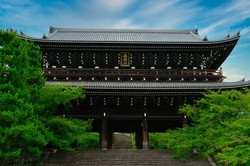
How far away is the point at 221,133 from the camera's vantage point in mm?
13703

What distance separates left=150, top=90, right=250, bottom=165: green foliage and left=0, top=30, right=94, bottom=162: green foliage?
18.1 feet

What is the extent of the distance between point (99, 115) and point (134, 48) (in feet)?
18.4

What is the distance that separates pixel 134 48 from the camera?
2089 centimetres

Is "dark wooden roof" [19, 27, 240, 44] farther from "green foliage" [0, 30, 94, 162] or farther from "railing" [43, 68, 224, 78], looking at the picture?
"green foliage" [0, 30, 94, 162]

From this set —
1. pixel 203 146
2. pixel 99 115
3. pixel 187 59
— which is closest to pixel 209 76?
pixel 187 59

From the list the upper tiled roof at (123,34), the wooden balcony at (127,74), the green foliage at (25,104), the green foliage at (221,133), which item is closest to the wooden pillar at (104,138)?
the green foliage at (25,104)

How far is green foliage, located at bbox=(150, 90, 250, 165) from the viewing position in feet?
39.2

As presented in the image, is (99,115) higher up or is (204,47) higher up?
(204,47)

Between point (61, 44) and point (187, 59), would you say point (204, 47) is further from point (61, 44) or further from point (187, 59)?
point (61, 44)

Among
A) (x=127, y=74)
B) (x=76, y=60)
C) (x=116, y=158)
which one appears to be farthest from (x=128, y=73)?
(x=116, y=158)

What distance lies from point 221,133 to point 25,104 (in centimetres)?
902

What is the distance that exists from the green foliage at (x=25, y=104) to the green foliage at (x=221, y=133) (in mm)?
5507

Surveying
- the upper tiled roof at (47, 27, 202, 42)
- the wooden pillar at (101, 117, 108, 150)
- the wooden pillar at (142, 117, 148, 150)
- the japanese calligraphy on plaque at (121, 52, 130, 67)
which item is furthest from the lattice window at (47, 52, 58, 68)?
the wooden pillar at (142, 117, 148, 150)

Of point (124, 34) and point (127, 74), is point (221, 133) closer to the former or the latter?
point (127, 74)
